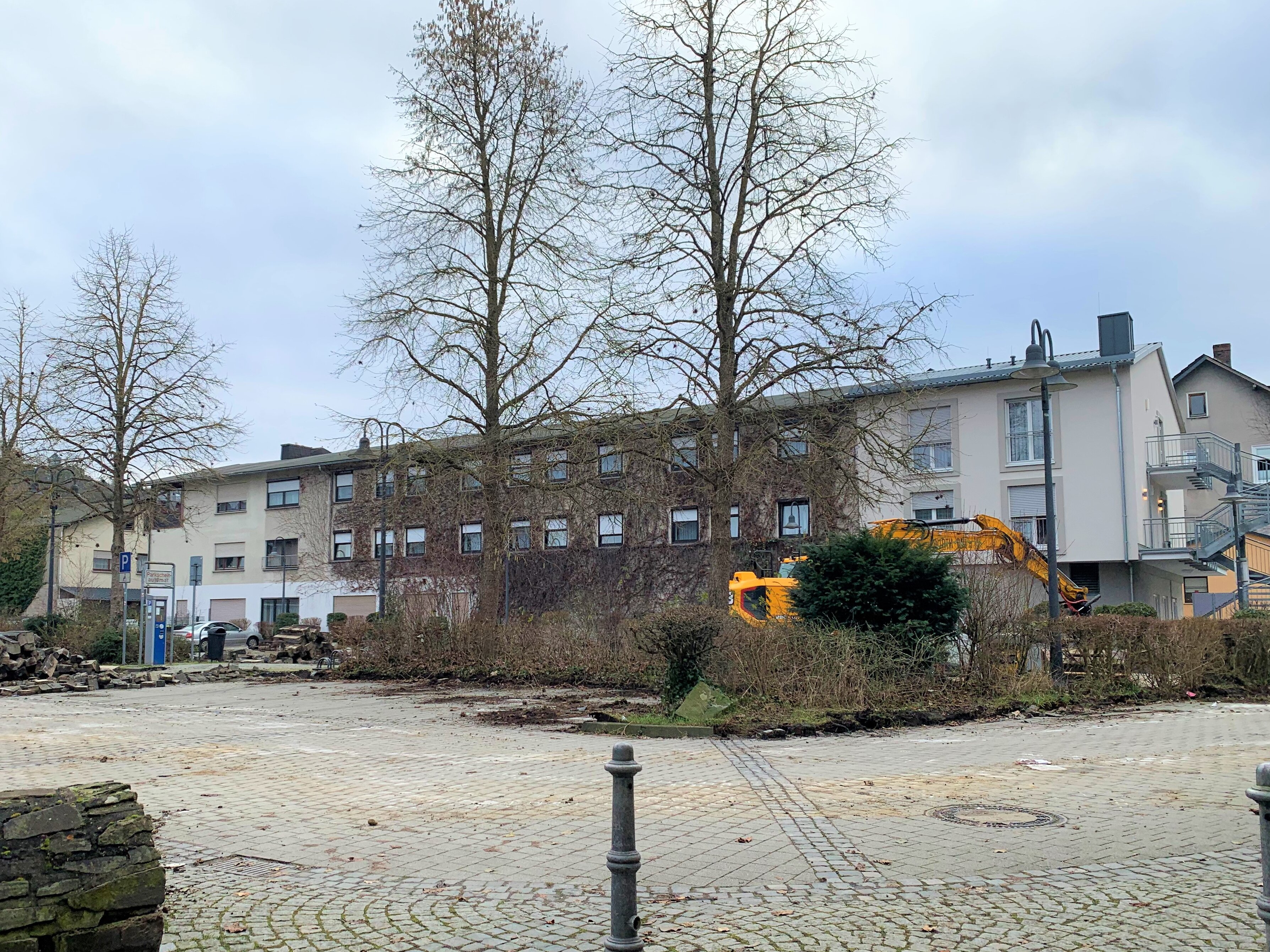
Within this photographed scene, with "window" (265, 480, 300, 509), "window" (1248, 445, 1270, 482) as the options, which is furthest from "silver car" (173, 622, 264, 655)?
"window" (1248, 445, 1270, 482)

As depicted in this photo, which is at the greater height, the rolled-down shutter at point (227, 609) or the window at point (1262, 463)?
the window at point (1262, 463)

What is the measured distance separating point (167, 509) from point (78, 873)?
32.0m

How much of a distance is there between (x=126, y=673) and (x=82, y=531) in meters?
41.1

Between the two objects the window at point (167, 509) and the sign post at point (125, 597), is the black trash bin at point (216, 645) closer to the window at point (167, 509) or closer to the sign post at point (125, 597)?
the sign post at point (125, 597)

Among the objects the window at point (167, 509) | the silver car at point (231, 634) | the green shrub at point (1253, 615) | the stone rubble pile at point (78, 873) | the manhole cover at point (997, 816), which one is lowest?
the silver car at point (231, 634)

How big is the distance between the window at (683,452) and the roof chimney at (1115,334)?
23762 mm

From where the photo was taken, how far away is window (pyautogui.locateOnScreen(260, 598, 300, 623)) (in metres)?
57.2

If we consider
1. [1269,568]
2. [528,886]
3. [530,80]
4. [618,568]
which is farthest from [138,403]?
[1269,568]

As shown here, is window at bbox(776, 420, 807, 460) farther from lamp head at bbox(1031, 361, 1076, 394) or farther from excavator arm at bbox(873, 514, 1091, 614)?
lamp head at bbox(1031, 361, 1076, 394)

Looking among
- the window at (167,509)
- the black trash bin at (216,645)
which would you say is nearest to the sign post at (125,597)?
the black trash bin at (216,645)

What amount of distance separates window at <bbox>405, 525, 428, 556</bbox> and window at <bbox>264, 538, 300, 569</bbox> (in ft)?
25.0

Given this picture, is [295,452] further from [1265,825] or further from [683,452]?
[1265,825]

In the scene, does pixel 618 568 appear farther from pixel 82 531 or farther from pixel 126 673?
pixel 82 531

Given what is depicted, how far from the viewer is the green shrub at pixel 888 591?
15.7 m
